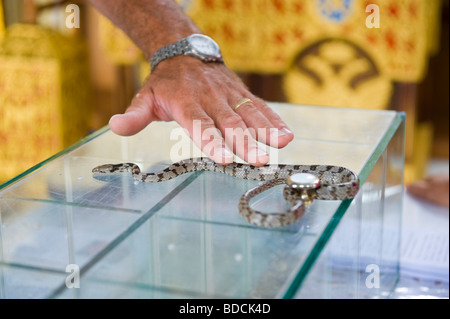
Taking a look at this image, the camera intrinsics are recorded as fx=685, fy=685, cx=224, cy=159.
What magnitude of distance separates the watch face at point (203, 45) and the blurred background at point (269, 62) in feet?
5.74

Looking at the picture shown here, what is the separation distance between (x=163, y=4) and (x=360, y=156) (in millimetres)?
847

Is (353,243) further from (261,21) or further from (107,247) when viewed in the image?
(261,21)

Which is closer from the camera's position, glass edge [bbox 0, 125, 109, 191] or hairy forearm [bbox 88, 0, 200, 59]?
glass edge [bbox 0, 125, 109, 191]

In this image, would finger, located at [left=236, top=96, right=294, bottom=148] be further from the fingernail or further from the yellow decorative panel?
the yellow decorative panel

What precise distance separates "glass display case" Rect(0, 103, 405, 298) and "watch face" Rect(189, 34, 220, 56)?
0.23 metres

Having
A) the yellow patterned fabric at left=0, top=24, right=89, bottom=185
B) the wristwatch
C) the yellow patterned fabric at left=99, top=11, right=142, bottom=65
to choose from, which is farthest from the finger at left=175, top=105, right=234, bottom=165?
the yellow patterned fabric at left=0, top=24, right=89, bottom=185

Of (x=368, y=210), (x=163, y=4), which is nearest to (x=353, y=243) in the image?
(x=368, y=210)

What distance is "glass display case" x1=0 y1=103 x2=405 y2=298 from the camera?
1.06 m

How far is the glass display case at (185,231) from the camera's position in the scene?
1060 millimetres

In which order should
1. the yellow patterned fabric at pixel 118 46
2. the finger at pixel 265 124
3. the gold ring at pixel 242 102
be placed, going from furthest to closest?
1. the yellow patterned fabric at pixel 118 46
2. the gold ring at pixel 242 102
3. the finger at pixel 265 124

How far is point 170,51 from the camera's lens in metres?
1.93

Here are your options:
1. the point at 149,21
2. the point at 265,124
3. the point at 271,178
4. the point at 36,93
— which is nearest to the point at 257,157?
the point at 271,178

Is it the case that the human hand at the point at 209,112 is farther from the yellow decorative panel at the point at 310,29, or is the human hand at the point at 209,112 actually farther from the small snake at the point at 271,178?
the yellow decorative panel at the point at 310,29

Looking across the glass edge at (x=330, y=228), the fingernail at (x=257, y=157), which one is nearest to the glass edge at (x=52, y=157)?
the fingernail at (x=257, y=157)
